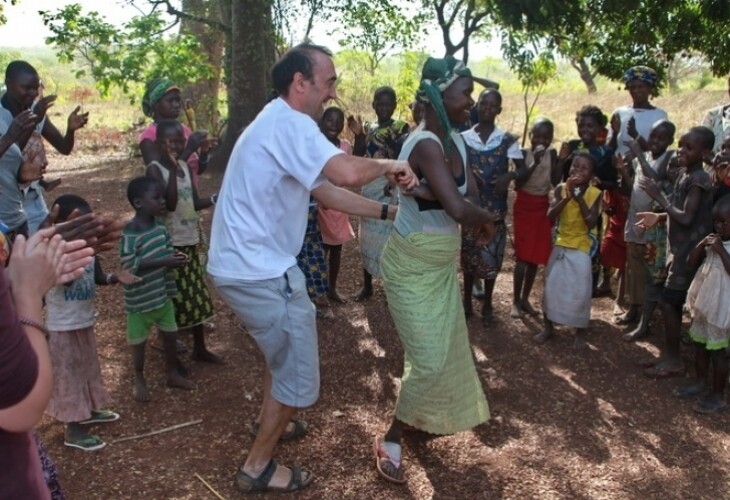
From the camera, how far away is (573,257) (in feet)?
15.8

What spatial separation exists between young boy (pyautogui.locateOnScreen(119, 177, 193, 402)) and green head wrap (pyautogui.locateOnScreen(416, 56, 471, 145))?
165 centimetres

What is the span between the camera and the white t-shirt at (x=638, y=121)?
524 centimetres

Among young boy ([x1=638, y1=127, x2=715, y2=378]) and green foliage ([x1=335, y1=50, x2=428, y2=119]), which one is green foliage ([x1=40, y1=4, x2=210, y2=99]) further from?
young boy ([x1=638, y1=127, x2=715, y2=378])

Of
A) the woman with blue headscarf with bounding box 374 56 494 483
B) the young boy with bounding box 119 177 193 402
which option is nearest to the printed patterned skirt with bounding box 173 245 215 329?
the young boy with bounding box 119 177 193 402

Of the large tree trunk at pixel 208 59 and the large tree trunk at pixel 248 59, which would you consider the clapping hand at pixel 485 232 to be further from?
the large tree trunk at pixel 208 59

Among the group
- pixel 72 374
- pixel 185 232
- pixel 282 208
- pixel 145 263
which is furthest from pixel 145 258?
pixel 282 208

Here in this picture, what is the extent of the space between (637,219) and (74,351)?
381 centimetres

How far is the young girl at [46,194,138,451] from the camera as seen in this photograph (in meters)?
3.46

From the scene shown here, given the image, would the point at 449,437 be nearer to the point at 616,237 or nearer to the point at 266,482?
the point at 266,482

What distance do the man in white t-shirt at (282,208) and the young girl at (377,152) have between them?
235 cm

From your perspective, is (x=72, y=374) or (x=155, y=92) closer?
(x=72, y=374)

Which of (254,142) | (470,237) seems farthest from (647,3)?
(254,142)

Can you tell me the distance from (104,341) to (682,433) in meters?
3.87

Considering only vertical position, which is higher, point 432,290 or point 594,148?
point 594,148
